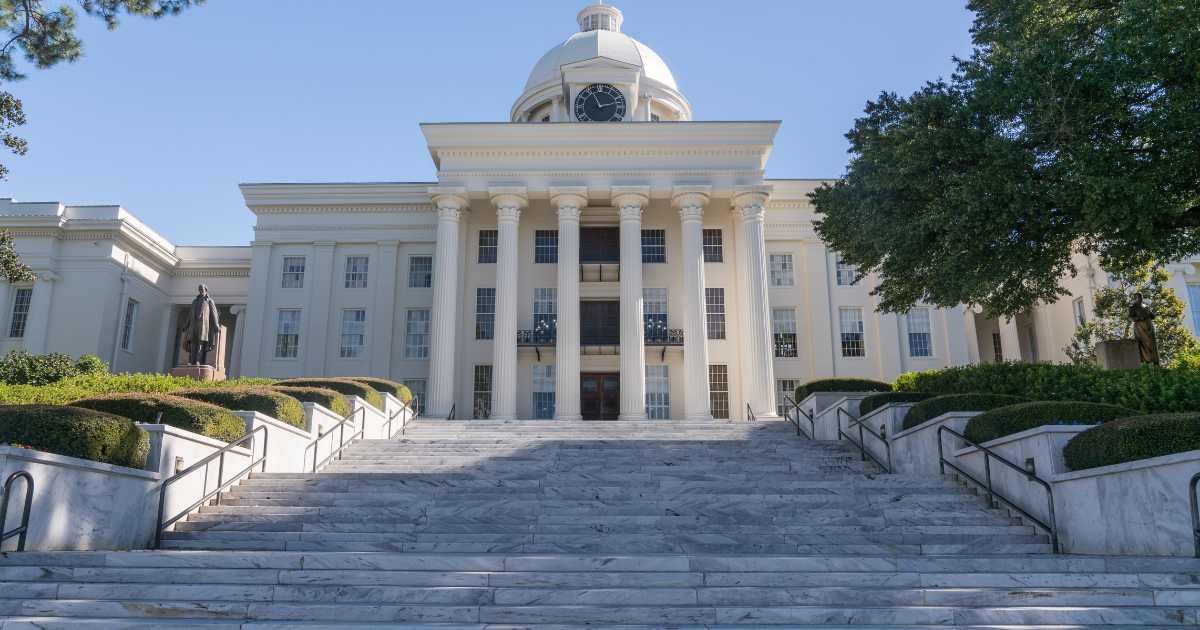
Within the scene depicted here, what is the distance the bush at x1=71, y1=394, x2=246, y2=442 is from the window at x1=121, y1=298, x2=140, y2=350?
2462 centimetres

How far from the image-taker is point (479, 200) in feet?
102

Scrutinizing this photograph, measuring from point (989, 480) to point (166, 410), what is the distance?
1166 cm

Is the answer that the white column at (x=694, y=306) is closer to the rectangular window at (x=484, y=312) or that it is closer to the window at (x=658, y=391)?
the window at (x=658, y=391)

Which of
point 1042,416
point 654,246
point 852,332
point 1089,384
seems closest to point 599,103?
point 654,246

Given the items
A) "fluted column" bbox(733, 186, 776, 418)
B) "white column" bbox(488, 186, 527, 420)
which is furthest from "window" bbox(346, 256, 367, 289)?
Answer: "fluted column" bbox(733, 186, 776, 418)

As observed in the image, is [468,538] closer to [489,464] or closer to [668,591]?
[668,591]

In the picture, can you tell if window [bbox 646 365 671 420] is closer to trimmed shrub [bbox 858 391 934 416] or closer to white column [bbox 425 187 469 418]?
white column [bbox 425 187 469 418]

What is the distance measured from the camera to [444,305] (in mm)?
28359

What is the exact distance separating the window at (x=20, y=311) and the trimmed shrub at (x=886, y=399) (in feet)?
106

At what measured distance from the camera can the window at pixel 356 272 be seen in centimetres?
3309

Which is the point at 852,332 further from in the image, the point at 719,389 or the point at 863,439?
the point at 863,439

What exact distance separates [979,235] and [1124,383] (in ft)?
12.5

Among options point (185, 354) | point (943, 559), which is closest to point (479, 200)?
point (185, 354)

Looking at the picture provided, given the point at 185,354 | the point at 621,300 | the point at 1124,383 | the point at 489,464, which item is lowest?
the point at 489,464
